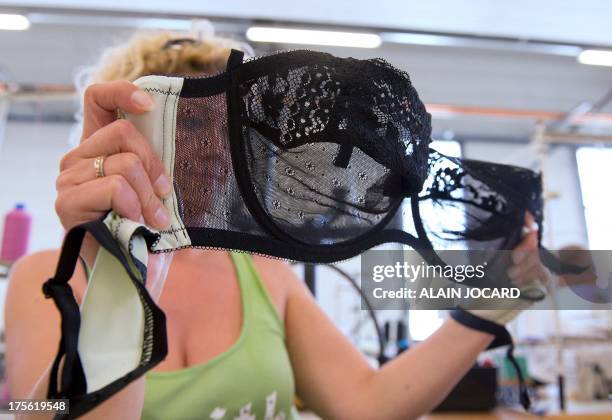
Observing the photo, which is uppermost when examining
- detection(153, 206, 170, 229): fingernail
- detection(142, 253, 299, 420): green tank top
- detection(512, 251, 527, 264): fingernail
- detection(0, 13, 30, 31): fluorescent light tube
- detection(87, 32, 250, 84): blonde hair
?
detection(0, 13, 30, 31): fluorescent light tube

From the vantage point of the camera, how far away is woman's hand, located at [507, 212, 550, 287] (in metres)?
0.42

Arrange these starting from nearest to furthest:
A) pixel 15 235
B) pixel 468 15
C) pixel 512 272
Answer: pixel 512 272
pixel 468 15
pixel 15 235

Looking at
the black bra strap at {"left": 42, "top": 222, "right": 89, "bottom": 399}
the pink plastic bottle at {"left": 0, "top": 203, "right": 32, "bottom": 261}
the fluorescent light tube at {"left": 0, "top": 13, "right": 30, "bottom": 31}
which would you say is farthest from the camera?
the pink plastic bottle at {"left": 0, "top": 203, "right": 32, "bottom": 261}

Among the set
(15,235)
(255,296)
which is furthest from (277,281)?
(15,235)

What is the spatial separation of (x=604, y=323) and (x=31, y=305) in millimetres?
593

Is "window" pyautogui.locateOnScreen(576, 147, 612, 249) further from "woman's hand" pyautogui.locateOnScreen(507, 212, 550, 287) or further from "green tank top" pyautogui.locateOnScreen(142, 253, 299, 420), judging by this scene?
"green tank top" pyautogui.locateOnScreen(142, 253, 299, 420)

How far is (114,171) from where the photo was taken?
0.26 meters

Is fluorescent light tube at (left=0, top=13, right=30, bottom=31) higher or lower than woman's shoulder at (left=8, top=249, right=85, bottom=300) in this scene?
higher

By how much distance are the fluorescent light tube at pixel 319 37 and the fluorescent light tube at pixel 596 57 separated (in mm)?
216

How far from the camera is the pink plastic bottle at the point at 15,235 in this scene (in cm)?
104

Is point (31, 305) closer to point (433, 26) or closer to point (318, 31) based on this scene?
point (318, 31)

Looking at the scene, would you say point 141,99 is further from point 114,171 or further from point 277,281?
point 277,281

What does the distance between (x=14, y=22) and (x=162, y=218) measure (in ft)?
1.53

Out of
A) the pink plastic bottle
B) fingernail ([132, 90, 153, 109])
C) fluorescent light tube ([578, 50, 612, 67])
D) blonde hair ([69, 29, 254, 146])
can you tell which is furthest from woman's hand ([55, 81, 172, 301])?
the pink plastic bottle
